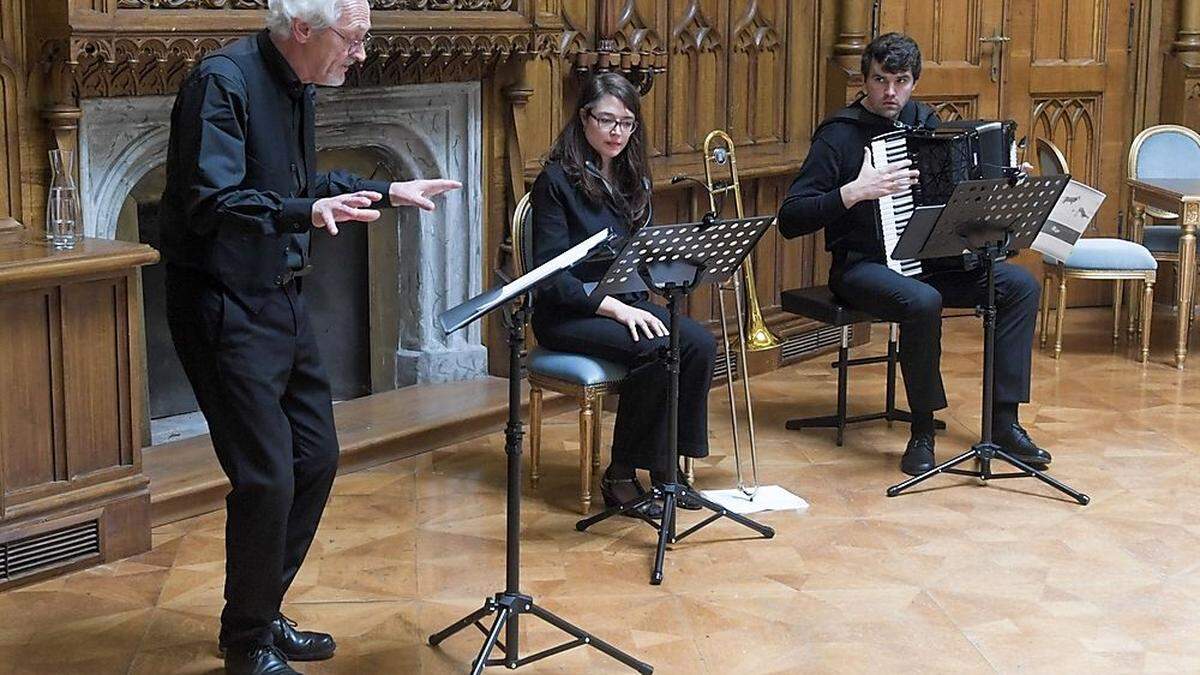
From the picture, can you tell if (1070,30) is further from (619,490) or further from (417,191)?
(417,191)

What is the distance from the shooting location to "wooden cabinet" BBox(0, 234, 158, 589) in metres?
3.99

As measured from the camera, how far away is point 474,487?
4.98 m

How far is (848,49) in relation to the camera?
670 cm

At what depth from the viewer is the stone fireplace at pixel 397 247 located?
209 inches

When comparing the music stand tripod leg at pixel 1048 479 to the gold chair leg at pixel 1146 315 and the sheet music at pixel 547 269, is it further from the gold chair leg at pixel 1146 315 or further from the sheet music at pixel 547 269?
the sheet music at pixel 547 269

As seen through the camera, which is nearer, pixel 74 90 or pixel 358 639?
pixel 358 639

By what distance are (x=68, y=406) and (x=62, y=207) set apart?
0.52 m

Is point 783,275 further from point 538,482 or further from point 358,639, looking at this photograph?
point 358,639

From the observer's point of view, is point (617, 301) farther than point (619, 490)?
No

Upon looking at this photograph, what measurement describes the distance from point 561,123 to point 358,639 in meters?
2.57

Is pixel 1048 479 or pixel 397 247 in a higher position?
pixel 397 247

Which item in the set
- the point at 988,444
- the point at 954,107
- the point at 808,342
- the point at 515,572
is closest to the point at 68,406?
the point at 515,572

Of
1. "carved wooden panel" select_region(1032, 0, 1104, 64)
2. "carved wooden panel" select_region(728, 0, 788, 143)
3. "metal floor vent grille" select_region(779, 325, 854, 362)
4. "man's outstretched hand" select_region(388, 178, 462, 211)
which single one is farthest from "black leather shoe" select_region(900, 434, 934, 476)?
"carved wooden panel" select_region(1032, 0, 1104, 64)

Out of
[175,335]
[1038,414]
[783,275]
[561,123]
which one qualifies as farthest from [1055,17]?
[175,335]
